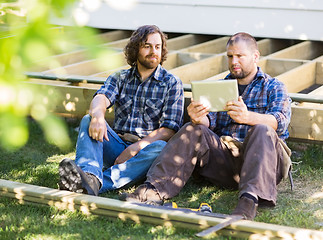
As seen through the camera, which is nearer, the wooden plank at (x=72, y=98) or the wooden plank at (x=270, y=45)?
the wooden plank at (x=72, y=98)

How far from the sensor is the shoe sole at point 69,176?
10.0 feet

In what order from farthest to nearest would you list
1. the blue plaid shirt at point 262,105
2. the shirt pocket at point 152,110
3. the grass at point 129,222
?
the shirt pocket at point 152,110, the blue plaid shirt at point 262,105, the grass at point 129,222

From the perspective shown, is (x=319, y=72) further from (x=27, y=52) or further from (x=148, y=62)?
(x=27, y=52)

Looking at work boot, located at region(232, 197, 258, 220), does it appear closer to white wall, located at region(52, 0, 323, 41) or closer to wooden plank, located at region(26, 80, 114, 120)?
wooden plank, located at region(26, 80, 114, 120)

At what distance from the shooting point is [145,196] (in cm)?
313

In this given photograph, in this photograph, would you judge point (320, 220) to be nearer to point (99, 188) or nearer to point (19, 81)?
point (99, 188)

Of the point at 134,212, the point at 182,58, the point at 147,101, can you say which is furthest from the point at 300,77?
the point at 134,212

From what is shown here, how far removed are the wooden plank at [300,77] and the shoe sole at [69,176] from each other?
6.70 feet

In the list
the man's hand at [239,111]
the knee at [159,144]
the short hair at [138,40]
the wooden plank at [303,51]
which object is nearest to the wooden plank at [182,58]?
the wooden plank at [303,51]

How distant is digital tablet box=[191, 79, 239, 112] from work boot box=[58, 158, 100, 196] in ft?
2.66

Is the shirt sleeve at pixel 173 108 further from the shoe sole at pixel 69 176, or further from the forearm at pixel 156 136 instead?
the shoe sole at pixel 69 176

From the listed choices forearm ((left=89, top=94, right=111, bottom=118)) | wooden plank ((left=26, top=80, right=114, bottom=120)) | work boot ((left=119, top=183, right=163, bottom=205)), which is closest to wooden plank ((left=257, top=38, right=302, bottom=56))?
wooden plank ((left=26, top=80, right=114, bottom=120))

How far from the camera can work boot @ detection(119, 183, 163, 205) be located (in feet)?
10.00

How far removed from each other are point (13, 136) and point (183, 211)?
2.11 metres
